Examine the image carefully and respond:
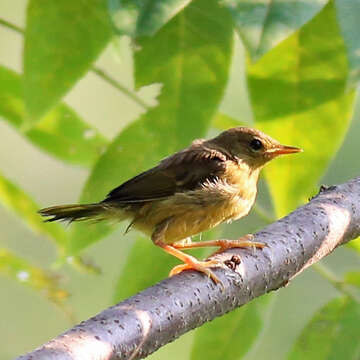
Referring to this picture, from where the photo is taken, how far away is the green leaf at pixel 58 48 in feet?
10.1

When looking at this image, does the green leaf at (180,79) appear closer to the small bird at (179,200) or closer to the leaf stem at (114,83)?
the leaf stem at (114,83)

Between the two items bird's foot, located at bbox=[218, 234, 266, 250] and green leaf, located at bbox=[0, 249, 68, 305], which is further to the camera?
green leaf, located at bbox=[0, 249, 68, 305]

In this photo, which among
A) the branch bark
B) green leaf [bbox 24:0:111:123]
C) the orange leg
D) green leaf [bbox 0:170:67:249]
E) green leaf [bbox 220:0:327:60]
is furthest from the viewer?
green leaf [bbox 0:170:67:249]

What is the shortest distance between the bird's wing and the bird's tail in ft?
0.19

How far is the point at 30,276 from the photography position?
Answer: 3.60 m

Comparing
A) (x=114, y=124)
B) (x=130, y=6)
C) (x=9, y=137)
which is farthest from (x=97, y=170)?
(x=9, y=137)

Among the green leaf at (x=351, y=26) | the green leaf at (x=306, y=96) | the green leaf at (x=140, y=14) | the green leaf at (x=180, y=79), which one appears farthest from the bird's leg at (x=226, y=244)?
the green leaf at (x=140, y=14)

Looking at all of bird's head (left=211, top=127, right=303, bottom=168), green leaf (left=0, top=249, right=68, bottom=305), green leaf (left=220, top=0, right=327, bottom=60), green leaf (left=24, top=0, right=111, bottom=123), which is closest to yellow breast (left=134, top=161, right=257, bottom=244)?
bird's head (left=211, top=127, right=303, bottom=168)

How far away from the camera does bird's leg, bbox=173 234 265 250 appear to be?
2.80 m

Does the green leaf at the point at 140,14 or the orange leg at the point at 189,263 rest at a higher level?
the green leaf at the point at 140,14

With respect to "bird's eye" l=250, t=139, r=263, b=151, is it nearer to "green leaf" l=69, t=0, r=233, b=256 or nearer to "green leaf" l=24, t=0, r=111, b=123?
"green leaf" l=69, t=0, r=233, b=256

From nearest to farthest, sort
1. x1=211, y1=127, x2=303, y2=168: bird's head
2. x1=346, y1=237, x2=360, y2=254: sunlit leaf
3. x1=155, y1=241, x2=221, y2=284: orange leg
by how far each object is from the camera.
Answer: x1=155, y1=241, x2=221, y2=284: orange leg, x1=346, y1=237, x2=360, y2=254: sunlit leaf, x1=211, y1=127, x2=303, y2=168: bird's head

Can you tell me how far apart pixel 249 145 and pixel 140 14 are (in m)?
1.64

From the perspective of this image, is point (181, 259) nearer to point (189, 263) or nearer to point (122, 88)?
point (189, 263)
